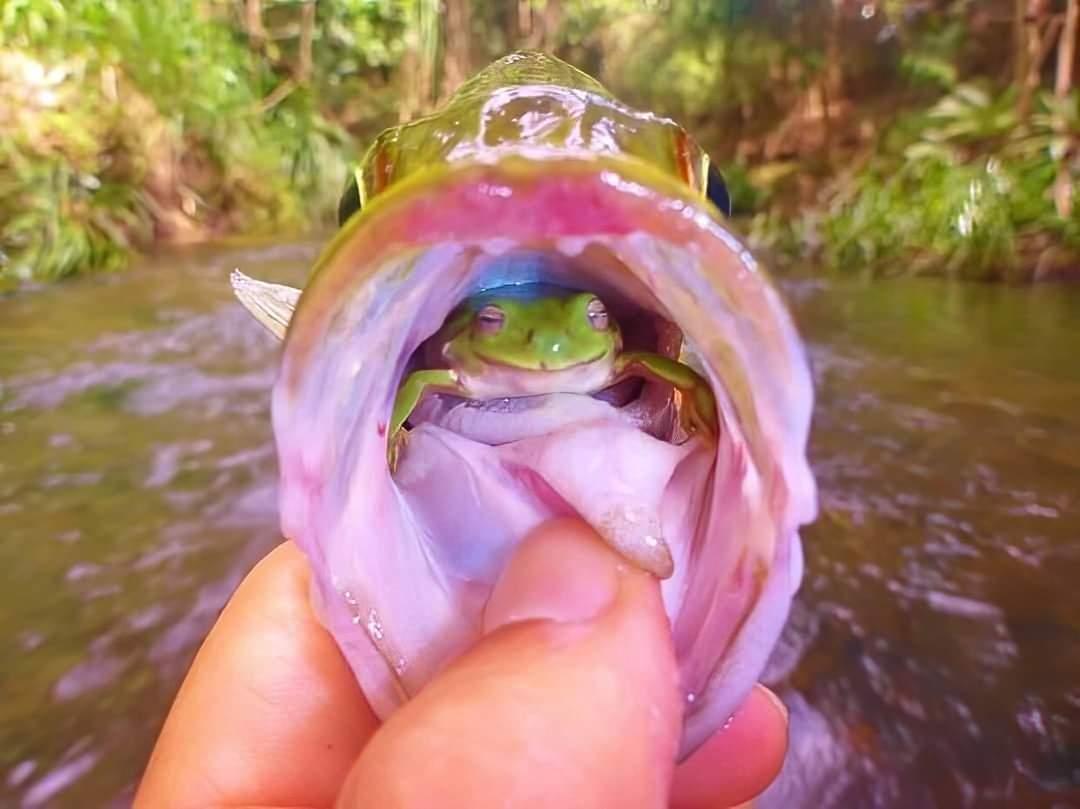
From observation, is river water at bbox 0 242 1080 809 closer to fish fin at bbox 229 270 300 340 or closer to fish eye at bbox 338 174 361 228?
fish fin at bbox 229 270 300 340

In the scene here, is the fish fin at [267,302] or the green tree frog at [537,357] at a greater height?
the green tree frog at [537,357]

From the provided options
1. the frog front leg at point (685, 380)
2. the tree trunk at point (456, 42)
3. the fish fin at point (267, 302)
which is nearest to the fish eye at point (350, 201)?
the frog front leg at point (685, 380)

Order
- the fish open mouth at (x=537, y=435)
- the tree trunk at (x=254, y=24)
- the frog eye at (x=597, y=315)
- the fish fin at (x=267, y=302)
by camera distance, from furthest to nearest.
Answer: the tree trunk at (x=254, y=24), the fish fin at (x=267, y=302), the frog eye at (x=597, y=315), the fish open mouth at (x=537, y=435)

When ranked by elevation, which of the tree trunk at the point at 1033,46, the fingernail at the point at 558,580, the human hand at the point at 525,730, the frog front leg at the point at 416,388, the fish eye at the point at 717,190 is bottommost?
the human hand at the point at 525,730

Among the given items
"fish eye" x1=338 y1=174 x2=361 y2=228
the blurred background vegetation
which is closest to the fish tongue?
"fish eye" x1=338 y1=174 x2=361 y2=228

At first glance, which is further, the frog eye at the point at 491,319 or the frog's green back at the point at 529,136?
the frog eye at the point at 491,319

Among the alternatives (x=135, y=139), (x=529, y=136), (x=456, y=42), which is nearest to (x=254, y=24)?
(x=456, y=42)

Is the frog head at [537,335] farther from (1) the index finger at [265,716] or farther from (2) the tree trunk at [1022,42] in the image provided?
(2) the tree trunk at [1022,42]
